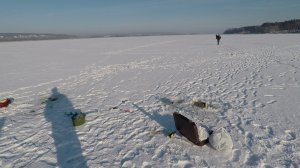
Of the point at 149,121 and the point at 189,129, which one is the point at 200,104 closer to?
the point at 149,121

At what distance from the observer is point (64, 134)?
259 inches

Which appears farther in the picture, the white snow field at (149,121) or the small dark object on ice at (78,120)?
the small dark object on ice at (78,120)

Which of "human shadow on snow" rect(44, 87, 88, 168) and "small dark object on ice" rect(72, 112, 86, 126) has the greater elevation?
"small dark object on ice" rect(72, 112, 86, 126)

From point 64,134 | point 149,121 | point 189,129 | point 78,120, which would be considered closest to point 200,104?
point 149,121

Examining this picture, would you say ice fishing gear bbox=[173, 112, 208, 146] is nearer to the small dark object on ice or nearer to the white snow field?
the white snow field

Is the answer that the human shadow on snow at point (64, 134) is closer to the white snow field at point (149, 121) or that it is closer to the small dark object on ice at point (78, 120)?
the white snow field at point (149, 121)

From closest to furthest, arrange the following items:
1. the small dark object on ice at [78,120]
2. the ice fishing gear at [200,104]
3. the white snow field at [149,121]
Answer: the white snow field at [149,121] → the small dark object on ice at [78,120] → the ice fishing gear at [200,104]

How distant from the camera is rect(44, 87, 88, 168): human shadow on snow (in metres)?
5.30

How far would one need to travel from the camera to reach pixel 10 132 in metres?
6.91

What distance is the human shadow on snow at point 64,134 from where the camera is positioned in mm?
5301

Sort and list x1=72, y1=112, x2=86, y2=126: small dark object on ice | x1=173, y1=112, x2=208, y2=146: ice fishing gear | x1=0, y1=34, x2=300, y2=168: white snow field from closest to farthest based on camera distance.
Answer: x1=0, y1=34, x2=300, y2=168: white snow field → x1=173, y1=112, x2=208, y2=146: ice fishing gear → x1=72, y1=112, x2=86, y2=126: small dark object on ice

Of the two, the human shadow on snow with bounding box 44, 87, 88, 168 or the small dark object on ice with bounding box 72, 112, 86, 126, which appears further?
the small dark object on ice with bounding box 72, 112, 86, 126

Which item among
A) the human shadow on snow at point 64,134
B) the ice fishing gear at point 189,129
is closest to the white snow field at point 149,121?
the human shadow on snow at point 64,134

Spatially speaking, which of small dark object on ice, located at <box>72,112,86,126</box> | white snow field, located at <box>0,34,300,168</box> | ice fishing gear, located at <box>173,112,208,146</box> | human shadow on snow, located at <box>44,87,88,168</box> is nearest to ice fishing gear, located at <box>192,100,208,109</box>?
white snow field, located at <box>0,34,300,168</box>
